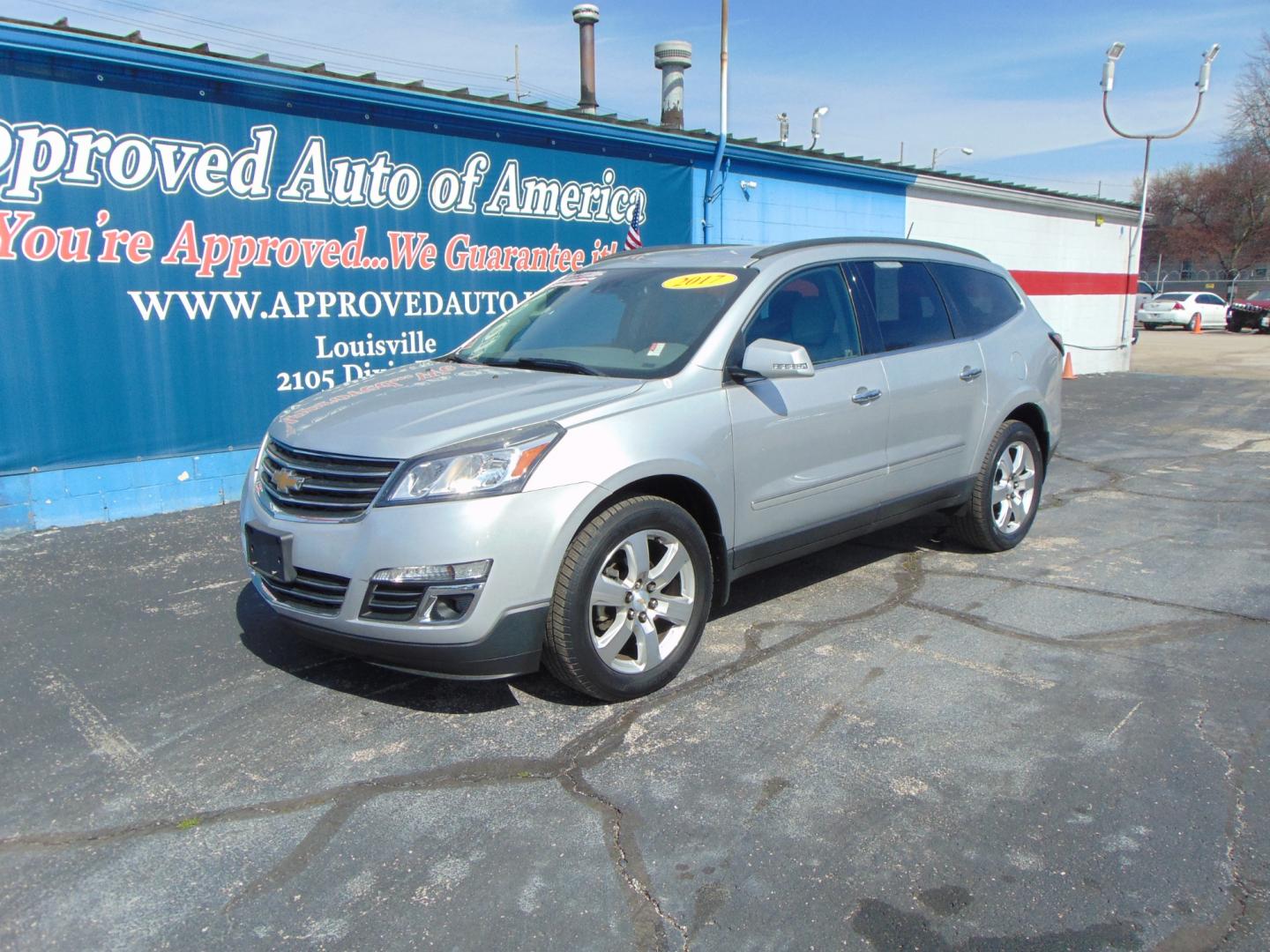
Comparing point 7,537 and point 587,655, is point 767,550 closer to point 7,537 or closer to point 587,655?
point 587,655

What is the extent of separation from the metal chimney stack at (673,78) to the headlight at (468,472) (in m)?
9.58

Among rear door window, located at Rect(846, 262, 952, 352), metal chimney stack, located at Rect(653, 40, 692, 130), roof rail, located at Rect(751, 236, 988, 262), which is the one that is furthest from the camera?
metal chimney stack, located at Rect(653, 40, 692, 130)

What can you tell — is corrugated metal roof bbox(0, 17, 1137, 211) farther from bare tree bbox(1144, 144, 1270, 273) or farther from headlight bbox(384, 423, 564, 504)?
bare tree bbox(1144, 144, 1270, 273)

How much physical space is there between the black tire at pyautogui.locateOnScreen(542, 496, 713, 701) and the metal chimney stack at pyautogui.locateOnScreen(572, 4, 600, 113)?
10092 millimetres

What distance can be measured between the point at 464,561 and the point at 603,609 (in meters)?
0.69

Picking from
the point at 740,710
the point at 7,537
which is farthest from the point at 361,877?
the point at 7,537

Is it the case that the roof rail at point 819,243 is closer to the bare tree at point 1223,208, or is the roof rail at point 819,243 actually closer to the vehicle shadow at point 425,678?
the vehicle shadow at point 425,678

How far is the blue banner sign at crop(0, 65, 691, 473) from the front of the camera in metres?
6.53

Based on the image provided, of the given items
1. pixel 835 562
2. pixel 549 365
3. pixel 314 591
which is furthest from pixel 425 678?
pixel 835 562

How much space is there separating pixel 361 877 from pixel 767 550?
2317mm

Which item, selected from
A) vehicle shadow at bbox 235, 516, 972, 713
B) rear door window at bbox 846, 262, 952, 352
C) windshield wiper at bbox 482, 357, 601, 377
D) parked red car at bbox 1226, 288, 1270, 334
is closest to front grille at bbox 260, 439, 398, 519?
vehicle shadow at bbox 235, 516, 972, 713

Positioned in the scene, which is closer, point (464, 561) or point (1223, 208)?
point (464, 561)

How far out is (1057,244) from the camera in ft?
57.5

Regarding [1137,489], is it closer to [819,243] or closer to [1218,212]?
[819,243]
